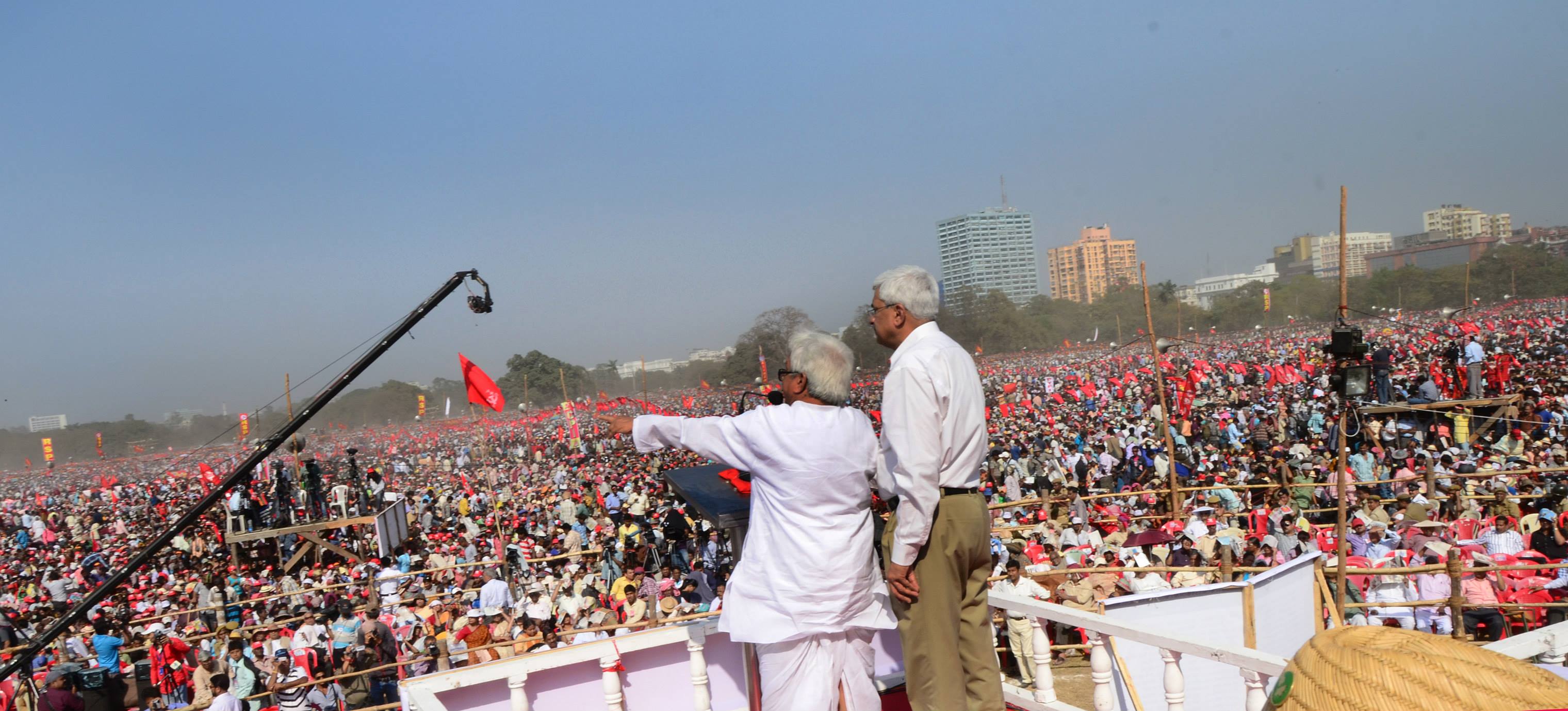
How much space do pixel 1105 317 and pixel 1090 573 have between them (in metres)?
61.1

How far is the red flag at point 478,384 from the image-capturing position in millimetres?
11289

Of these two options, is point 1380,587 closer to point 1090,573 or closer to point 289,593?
point 1090,573

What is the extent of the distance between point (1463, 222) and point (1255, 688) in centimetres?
11739

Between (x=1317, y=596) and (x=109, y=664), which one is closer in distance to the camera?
(x=1317, y=596)

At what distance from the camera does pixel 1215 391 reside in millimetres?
25250

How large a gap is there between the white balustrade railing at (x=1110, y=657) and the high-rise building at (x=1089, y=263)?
108314 mm

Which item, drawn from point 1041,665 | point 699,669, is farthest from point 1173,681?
point 699,669

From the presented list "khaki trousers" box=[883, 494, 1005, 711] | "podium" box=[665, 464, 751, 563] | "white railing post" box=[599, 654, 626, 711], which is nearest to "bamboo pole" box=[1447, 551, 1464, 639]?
"khaki trousers" box=[883, 494, 1005, 711]

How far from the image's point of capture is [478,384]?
37.5 ft

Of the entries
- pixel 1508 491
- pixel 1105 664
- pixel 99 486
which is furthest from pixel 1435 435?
pixel 99 486

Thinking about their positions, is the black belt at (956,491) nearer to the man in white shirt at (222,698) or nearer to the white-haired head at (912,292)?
the white-haired head at (912,292)

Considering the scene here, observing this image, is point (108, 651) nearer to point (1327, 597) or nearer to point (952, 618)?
point (952, 618)

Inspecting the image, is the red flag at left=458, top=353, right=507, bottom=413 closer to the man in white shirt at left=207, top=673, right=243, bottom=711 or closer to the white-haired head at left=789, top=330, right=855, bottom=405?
the man in white shirt at left=207, top=673, right=243, bottom=711

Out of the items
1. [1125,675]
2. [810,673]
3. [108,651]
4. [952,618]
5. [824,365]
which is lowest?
[108,651]
